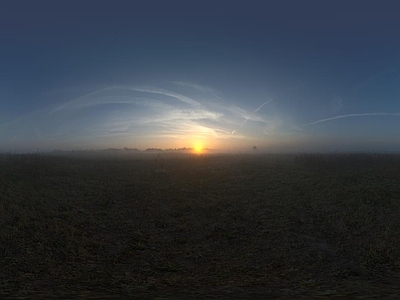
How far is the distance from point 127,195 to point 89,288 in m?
10.4

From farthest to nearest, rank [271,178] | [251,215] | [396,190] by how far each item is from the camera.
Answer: [271,178] → [396,190] → [251,215]

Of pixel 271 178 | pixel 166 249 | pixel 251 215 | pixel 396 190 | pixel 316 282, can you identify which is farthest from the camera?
pixel 271 178

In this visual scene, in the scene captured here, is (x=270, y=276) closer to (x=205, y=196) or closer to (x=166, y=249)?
(x=166, y=249)

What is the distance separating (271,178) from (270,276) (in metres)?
14.4

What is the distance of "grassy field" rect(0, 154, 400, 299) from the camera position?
780cm

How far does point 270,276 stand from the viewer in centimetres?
868

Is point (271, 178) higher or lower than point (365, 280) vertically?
higher

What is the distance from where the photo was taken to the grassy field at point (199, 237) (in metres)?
7.80

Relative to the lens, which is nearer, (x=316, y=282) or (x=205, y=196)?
(x=316, y=282)

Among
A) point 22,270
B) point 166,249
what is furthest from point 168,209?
point 22,270

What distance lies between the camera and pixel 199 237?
12.2 m

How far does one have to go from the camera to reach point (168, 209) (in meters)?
15.5

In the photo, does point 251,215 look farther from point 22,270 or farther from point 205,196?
point 22,270

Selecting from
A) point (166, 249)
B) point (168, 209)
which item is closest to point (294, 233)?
point (166, 249)
